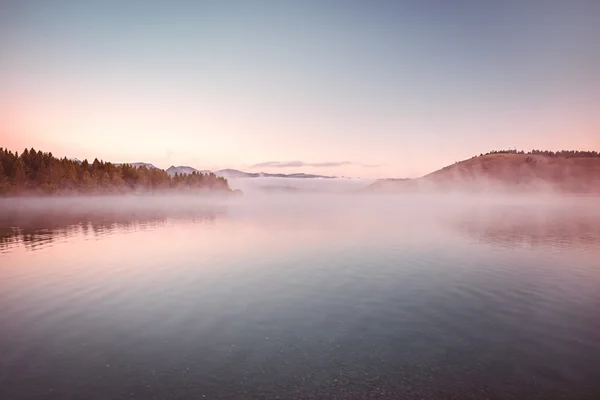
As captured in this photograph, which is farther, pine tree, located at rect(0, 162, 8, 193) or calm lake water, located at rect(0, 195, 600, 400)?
pine tree, located at rect(0, 162, 8, 193)

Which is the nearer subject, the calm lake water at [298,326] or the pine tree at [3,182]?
the calm lake water at [298,326]

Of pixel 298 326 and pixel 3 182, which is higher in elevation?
pixel 3 182

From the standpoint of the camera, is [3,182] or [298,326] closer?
[298,326]

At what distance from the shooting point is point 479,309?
27797 millimetres

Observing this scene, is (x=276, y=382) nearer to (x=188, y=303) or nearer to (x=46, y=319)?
(x=188, y=303)

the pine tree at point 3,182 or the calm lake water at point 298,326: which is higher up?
the pine tree at point 3,182

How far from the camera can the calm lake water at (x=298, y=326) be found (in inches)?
652

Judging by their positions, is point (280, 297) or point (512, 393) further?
point (280, 297)

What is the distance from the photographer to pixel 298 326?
24062 millimetres

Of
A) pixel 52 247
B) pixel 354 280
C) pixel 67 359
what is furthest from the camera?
pixel 52 247

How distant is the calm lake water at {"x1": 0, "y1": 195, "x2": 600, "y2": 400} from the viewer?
54.3 feet

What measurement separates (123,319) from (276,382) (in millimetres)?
14753

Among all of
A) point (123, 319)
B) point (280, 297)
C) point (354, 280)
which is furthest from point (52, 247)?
point (354, 280)

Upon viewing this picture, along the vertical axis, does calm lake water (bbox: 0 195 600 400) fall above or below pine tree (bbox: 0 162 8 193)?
below
